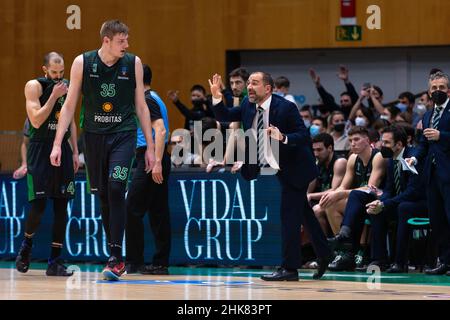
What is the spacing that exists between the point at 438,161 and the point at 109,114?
3.78 m

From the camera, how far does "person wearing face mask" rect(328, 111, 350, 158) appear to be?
14.3m

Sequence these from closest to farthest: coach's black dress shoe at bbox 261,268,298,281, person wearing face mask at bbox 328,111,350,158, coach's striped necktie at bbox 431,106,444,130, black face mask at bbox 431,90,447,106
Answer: coach's black dress shoe at bbox 261,268,298,281 → black face mask at bbox 431,90,447,106 → coach's striped necktie at bbox 431,106,444,130 → person wearing face mask at bbox 328,111,350,158

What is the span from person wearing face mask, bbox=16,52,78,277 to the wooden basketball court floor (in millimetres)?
263

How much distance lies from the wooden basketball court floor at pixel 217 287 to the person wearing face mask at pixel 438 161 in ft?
1.48

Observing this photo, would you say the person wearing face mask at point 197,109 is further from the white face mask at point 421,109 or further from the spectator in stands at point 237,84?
the spectator in stands at point 237,84

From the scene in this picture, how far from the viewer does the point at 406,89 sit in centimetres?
1795

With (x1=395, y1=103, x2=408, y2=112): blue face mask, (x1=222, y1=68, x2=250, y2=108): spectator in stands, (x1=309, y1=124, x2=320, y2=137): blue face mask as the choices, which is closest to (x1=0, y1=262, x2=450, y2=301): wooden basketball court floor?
(x1=222, y1=68, x2=250, y2=108): spectator in stands

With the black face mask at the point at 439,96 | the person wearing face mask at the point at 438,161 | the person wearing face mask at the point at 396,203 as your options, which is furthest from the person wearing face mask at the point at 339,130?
the black face mask at the point at 439,96

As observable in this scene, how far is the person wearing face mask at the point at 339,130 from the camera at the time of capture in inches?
562

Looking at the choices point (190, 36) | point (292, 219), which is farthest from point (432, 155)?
point (190, 36)

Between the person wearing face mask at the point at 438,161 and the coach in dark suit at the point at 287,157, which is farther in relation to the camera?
the person wearing face mask at the point at 438,161

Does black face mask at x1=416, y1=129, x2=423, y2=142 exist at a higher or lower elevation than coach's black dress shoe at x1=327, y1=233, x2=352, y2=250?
higher

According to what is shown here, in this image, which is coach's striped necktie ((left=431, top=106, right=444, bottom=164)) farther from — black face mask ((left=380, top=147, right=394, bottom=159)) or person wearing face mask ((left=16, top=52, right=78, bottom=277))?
person wearing face mask ((left=16, top=52, right=78, bottom=277))

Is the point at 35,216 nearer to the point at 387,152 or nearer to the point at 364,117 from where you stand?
the point at 387,152
